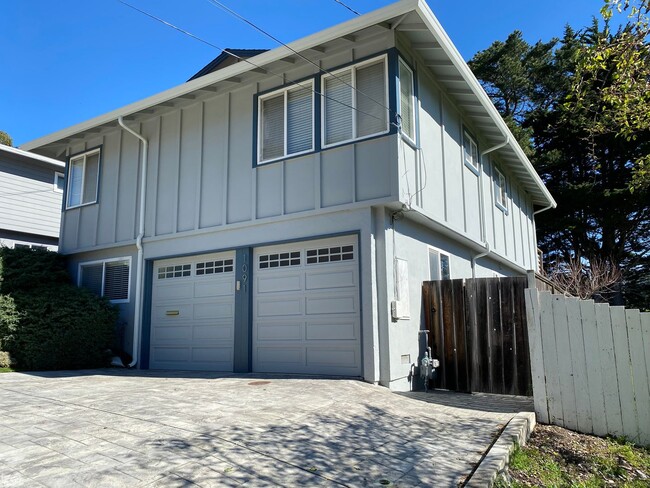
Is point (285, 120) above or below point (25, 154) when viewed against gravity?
below

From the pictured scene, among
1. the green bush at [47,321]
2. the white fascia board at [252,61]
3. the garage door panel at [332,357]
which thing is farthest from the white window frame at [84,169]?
the garage door panel at [332,357]

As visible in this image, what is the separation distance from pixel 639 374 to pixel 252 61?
7014 millimetres

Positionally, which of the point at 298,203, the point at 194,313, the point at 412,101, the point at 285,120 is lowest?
the point at 194,313

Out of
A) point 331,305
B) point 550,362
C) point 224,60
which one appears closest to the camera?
point 550,362

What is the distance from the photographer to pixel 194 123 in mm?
9945

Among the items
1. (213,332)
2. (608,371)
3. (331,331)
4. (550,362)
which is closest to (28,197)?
(213,332)

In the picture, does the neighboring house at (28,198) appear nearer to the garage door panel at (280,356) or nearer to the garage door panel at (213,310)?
the garage door panel at (213,310)

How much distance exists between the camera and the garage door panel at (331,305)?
7506mm

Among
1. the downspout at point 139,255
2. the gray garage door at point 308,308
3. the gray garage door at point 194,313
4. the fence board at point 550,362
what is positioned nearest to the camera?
the fence board at point 550,362

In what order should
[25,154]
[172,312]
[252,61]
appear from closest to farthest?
[252,61] → [172,312] → [25,154]

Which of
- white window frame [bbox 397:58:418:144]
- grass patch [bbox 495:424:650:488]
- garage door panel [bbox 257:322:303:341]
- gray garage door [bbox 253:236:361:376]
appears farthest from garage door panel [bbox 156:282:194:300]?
grass patch [bbox 495:424:650:488]

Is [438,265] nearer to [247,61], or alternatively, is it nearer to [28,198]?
[247,61]

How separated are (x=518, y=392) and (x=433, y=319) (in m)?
1.73

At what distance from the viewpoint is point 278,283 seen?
8305 millimetres
